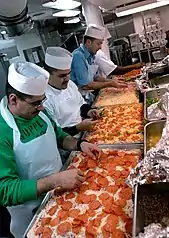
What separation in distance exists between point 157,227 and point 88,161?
3.11ft

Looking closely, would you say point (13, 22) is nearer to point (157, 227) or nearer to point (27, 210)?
point (27, 210)

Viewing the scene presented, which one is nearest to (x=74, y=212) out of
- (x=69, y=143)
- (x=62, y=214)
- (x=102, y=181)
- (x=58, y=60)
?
(x=62, y=214)

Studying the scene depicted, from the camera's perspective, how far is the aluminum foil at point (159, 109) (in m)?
2.13

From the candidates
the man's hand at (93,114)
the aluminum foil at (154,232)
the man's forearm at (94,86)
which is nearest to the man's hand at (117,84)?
the man's forearm at (94,86)

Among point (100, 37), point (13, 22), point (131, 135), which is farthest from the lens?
point (100, 37)

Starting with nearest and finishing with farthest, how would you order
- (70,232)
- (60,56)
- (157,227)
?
1. (157,227)
2. (70,232)
3. (60,56)

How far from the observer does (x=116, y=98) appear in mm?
3188

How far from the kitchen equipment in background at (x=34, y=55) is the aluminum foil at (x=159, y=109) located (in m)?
3.95

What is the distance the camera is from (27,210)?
6.12ft

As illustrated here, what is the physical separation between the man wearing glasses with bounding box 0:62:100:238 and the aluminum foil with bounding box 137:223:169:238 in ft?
2.17

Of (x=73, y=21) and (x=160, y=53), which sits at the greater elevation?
(x=73, y=21)

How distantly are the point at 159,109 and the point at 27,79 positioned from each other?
→ 1.12 m

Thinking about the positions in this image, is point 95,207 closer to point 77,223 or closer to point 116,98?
point 77,223

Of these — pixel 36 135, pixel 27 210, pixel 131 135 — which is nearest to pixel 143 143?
pixel 131 135
